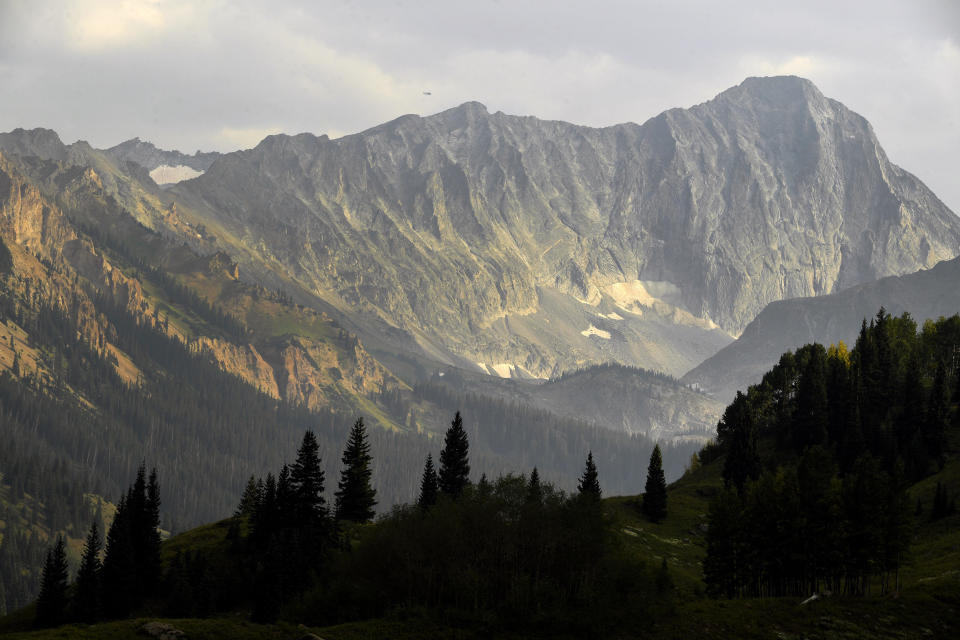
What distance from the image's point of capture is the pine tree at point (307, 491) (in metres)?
126

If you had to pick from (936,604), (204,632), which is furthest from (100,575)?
(936,604)

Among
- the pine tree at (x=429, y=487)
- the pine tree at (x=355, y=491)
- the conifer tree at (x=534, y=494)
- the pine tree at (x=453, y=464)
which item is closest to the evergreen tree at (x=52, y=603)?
the pine tree at (x=355, y=491)

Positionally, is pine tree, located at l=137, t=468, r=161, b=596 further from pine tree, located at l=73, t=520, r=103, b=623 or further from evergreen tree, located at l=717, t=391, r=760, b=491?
evergreen tree, located at l=717, t=391, r=760, b=491

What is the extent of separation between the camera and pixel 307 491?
421 ft

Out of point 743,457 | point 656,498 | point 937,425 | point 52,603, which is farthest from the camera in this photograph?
point 743,457

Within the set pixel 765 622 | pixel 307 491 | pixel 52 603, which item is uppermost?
pixel 307 491

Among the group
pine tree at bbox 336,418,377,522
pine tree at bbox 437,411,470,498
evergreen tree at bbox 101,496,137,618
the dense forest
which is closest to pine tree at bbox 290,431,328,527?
the dense forest

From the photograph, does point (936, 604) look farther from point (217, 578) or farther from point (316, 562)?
point (217, 578)

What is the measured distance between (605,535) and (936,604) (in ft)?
97.4

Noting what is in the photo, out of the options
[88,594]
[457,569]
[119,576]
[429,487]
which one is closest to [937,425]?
[429,487]

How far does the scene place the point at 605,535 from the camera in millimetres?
94938

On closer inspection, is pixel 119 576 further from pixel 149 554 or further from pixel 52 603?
pixel 52 603

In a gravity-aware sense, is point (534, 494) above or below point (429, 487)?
below

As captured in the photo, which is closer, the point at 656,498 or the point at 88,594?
the point at 88,594
